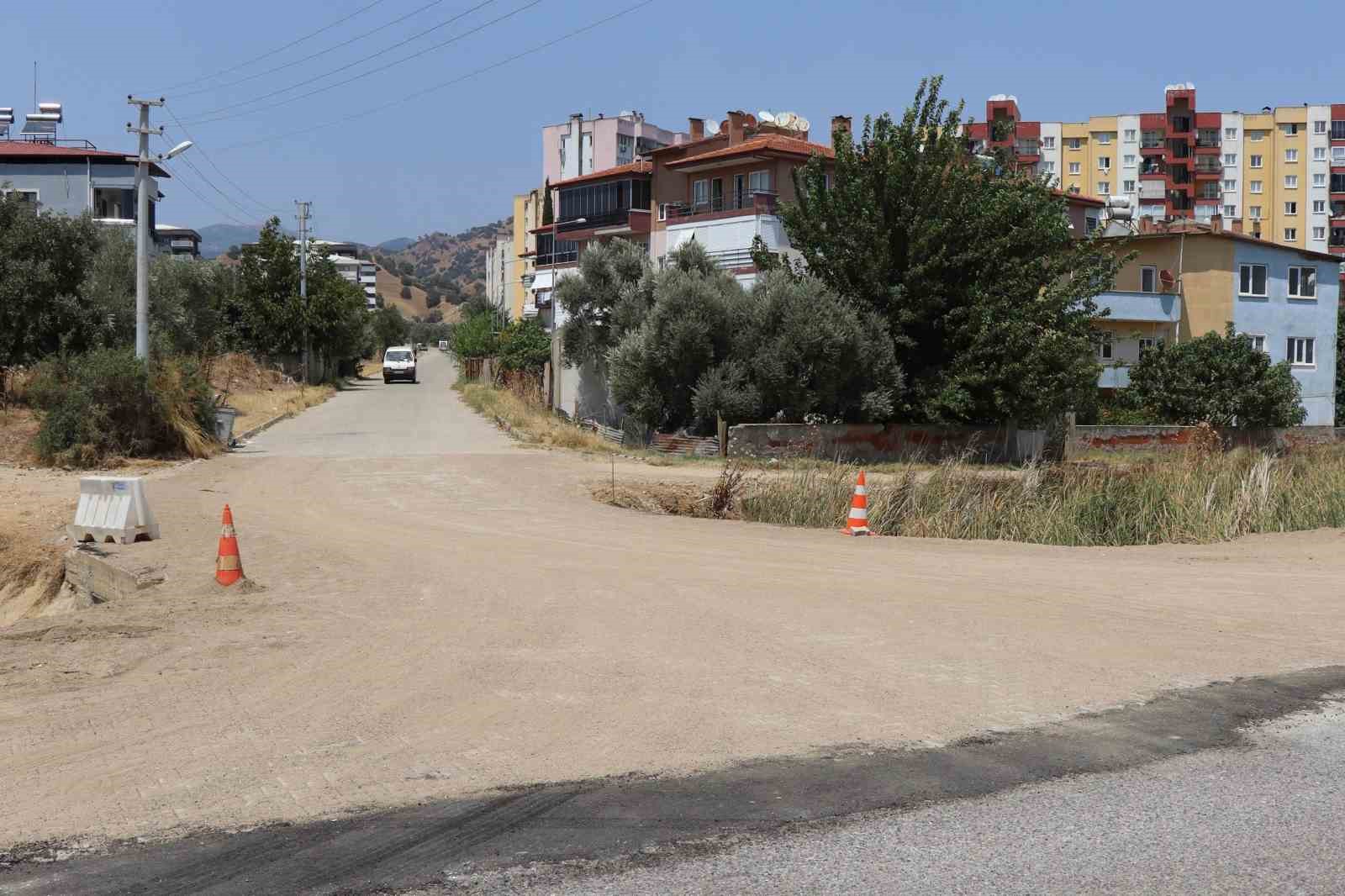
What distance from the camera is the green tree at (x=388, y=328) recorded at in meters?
120

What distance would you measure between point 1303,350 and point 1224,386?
532 inches

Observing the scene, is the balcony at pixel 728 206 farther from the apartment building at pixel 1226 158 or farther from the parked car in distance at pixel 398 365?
the apartment building at pixel 1226 158

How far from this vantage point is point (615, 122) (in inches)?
4377

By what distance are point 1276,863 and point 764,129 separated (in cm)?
5474

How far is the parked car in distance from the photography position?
7644cm

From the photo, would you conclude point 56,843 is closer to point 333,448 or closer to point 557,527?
point 557,527

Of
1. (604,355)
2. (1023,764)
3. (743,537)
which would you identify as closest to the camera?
(1023,764)

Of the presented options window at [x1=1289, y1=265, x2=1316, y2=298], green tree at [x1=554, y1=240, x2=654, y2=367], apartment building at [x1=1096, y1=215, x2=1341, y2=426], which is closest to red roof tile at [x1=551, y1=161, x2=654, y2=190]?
apartment building at [x1=1096, y1=215, x2=1341, y2=426]

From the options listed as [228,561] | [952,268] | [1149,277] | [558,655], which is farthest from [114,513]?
[1149,277]

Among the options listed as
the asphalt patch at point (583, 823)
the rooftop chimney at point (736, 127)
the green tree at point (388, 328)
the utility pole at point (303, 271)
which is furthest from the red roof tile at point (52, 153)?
the asphalt patch at point (583, 823)

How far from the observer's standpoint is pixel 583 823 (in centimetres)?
571

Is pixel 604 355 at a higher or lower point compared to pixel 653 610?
higher

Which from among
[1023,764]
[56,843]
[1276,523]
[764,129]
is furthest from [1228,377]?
[56,843]

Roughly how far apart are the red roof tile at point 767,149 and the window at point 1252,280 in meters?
19.6
